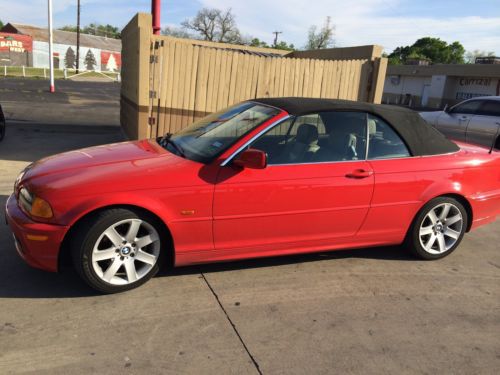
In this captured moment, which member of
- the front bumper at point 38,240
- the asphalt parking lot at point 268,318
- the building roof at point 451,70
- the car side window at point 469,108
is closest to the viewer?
the asphalt parking lot at point 268,318

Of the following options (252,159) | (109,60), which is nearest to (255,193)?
(252,159)

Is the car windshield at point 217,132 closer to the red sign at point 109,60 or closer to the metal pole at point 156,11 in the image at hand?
the metal pole at point 156,11

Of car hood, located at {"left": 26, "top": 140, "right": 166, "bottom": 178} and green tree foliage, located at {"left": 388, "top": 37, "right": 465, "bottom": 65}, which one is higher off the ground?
green tree foliage, located at {"left": 388, "top": 37, "right": 465, "bottom": 65}

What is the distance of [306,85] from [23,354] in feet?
23.5

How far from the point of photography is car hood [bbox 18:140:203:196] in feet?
10.7

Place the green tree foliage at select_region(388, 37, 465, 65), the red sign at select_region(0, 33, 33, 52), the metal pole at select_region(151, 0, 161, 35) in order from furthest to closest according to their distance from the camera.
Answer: the green tree foliage at select_region(388, 37, 465, 65)
the red sign at select_region(0, 33, 33, 52)
the metal pole at select_region(151, 0, 161, 35)

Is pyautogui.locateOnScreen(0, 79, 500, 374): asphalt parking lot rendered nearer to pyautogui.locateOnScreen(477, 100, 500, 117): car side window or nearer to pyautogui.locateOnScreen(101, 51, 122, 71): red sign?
pyautogui.locateOnScreen(477, 100, 500, 117): car side window

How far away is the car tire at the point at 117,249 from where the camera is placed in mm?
3221

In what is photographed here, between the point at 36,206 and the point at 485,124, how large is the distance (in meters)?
10.8

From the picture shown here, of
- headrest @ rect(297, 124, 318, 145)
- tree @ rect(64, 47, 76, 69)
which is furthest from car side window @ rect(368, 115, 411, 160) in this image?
tree @ rect(64, 47, 76, 69)

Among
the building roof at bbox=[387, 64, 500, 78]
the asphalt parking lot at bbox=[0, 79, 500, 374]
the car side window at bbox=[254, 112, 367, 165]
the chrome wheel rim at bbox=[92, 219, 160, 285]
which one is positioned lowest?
the asphalt parking lot at bbox=[0, 79, 500, 374]

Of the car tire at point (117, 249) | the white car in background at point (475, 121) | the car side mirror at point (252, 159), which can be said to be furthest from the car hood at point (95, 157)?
the white car in background at point (475, 121)

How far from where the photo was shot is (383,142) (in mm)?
4148

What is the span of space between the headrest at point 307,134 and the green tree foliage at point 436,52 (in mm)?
73314
